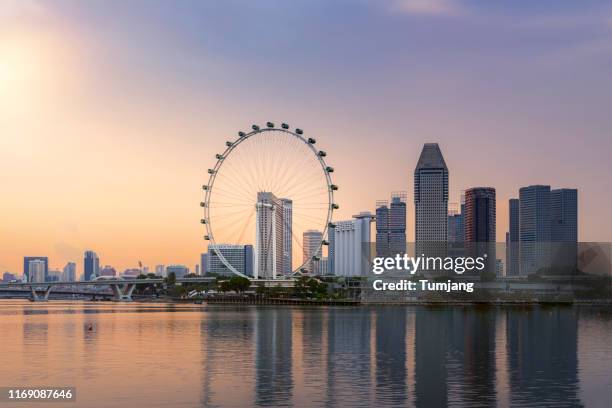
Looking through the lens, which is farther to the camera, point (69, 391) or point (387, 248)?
point (387, 248)

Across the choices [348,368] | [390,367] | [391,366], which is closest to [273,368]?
[348,368]

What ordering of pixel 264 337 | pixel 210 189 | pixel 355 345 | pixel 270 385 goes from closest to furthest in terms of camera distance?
pixel 270 385 → pixel 355 345 → pixel 264 337 → pixel 210 189

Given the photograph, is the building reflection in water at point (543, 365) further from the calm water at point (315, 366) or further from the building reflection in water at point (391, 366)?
the building reflection in water at point (391, 366)

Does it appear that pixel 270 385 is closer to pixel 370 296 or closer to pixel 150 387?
pixel 150 387

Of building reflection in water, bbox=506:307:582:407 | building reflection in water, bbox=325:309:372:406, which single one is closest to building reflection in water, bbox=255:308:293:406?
building reflection in water, bbox=325:309:372:406

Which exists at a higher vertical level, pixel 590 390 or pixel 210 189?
pixel 210 189

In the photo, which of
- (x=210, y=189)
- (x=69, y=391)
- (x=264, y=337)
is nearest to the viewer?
(x=69, y=391)

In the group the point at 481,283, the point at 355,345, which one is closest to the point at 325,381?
the point at 355,345

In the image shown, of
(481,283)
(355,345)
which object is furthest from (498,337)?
(481,283)

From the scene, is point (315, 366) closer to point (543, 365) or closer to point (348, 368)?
point (348, 368)
